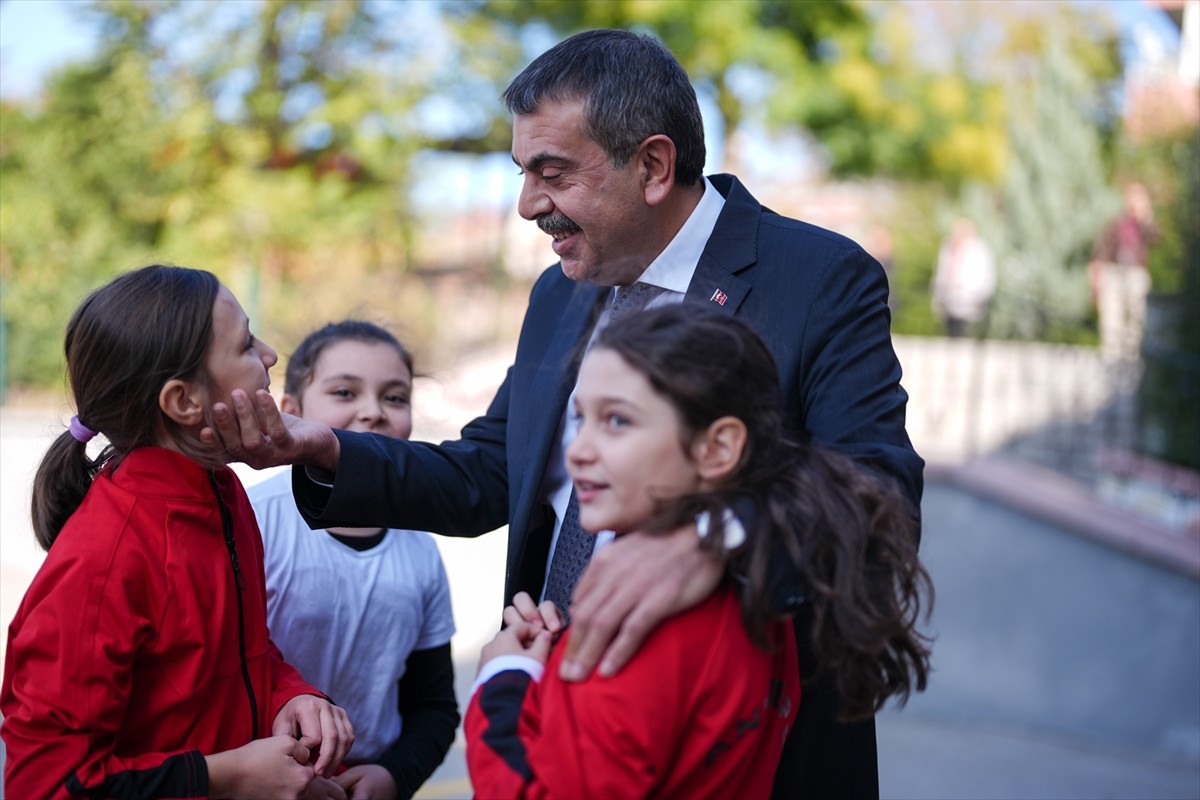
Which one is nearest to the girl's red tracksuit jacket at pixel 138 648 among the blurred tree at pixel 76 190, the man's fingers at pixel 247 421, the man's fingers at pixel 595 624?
the man's fingers at pixel 247 421

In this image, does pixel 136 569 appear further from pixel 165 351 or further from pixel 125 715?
pixel 165 351

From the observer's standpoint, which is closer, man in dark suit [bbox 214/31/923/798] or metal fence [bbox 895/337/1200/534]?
man in dark suit [bbox 214/31/923/798]

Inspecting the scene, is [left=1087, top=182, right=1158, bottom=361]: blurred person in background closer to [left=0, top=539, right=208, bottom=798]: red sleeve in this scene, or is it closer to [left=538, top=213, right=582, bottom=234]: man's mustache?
[left=538, top=213, right=582, bottom=234]: man's mustache

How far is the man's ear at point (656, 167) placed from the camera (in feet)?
8.14

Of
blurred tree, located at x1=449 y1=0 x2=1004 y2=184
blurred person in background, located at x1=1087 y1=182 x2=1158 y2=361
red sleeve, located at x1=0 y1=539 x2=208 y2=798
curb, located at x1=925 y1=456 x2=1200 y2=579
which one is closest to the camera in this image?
red sleeve, located at x1=0 y1=539 x2=208 y2=798

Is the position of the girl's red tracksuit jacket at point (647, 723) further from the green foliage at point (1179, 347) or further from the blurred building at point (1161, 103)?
the blurred building at point (1161, 103)

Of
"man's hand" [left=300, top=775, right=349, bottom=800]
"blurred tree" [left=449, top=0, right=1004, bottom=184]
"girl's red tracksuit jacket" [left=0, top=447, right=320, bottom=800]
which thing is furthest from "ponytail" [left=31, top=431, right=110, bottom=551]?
"blurred tree" [left=449, top=0, right=1004, bottom=184]

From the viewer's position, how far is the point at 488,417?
115 inches

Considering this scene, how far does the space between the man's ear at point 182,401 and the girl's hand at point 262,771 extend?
0.58 meters

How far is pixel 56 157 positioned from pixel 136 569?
38.6 feet

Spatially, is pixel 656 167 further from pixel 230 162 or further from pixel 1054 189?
pixel 1054 189

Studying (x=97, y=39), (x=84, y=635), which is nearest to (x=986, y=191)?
(x=97, y=39)

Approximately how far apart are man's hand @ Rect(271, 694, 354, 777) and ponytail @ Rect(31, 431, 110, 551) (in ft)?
1.77

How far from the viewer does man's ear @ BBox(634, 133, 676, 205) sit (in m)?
2.48
